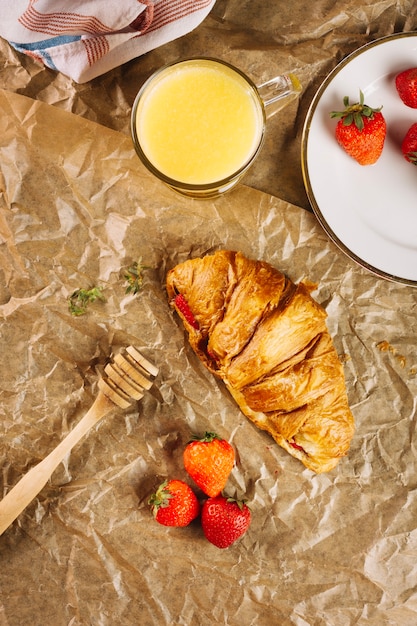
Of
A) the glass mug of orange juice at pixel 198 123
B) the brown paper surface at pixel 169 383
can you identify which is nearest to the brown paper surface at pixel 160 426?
the brown paper surface at pixel 169 383

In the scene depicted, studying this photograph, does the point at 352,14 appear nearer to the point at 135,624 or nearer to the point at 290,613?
the point at 290,613

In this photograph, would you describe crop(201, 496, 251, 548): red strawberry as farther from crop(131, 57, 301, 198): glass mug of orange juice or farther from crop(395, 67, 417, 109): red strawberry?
crop(395, 67, 417, 109): red strawberry

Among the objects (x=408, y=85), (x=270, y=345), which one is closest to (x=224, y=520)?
(x=270, y=345)

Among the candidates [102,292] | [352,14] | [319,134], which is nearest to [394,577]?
[102,292]

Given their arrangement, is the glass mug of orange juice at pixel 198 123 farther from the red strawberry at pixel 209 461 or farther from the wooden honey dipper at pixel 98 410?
the red strawberry at pixel 209 461

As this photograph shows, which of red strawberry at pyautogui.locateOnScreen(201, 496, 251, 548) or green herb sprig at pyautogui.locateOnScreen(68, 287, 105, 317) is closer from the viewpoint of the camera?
red strawberry at pyautogui.locateOnScreen(201, 496, 251, 548)

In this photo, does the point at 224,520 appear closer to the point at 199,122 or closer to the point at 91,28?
the point at 199,122

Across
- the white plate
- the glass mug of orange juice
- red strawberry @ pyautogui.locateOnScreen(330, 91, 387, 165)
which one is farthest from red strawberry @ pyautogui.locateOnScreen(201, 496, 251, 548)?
red strawberry @ pyautogui.locateOnScreen(330, 91, 387, 165)
